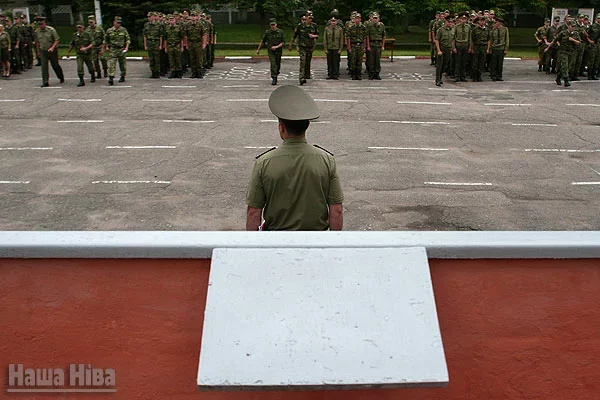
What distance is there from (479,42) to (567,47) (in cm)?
272

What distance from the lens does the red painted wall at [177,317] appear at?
3461 millimetres

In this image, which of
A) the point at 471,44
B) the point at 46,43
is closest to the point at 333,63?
the point at 471,44

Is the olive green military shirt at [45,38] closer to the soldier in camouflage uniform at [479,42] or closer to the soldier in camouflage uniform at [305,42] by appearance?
the soldier in camouflage uniform at [305,42]

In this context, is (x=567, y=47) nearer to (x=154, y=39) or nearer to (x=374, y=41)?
(x=374, y=41)

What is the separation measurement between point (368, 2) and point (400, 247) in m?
33.5

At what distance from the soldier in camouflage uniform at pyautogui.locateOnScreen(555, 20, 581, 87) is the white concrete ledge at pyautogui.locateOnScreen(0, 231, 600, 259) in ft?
59.1

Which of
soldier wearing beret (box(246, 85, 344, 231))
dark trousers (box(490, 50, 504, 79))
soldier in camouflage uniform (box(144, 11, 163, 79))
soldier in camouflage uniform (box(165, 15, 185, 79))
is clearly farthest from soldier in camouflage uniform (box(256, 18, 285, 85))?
soldier wearing beret (box(246, 85, 344, 231))

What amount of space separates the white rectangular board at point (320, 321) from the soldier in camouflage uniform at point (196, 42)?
63.1 ft

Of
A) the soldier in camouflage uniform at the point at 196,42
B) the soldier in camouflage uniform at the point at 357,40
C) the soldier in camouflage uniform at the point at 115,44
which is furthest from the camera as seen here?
the soldier in camouflage uniform at the point at 196,42

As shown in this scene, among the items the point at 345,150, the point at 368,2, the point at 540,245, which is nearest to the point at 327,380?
the point at 540,245

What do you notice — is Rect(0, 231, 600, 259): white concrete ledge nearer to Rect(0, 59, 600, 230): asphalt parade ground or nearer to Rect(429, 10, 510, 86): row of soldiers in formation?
Rect(0, 59, 600, 230): asphalt parade ground

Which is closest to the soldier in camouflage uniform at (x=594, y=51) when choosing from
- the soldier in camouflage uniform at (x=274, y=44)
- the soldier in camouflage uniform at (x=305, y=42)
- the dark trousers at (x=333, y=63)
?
the dark trousers at (x=333, y=63)

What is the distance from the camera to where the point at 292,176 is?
13.7ft

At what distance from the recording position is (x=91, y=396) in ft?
11.5
